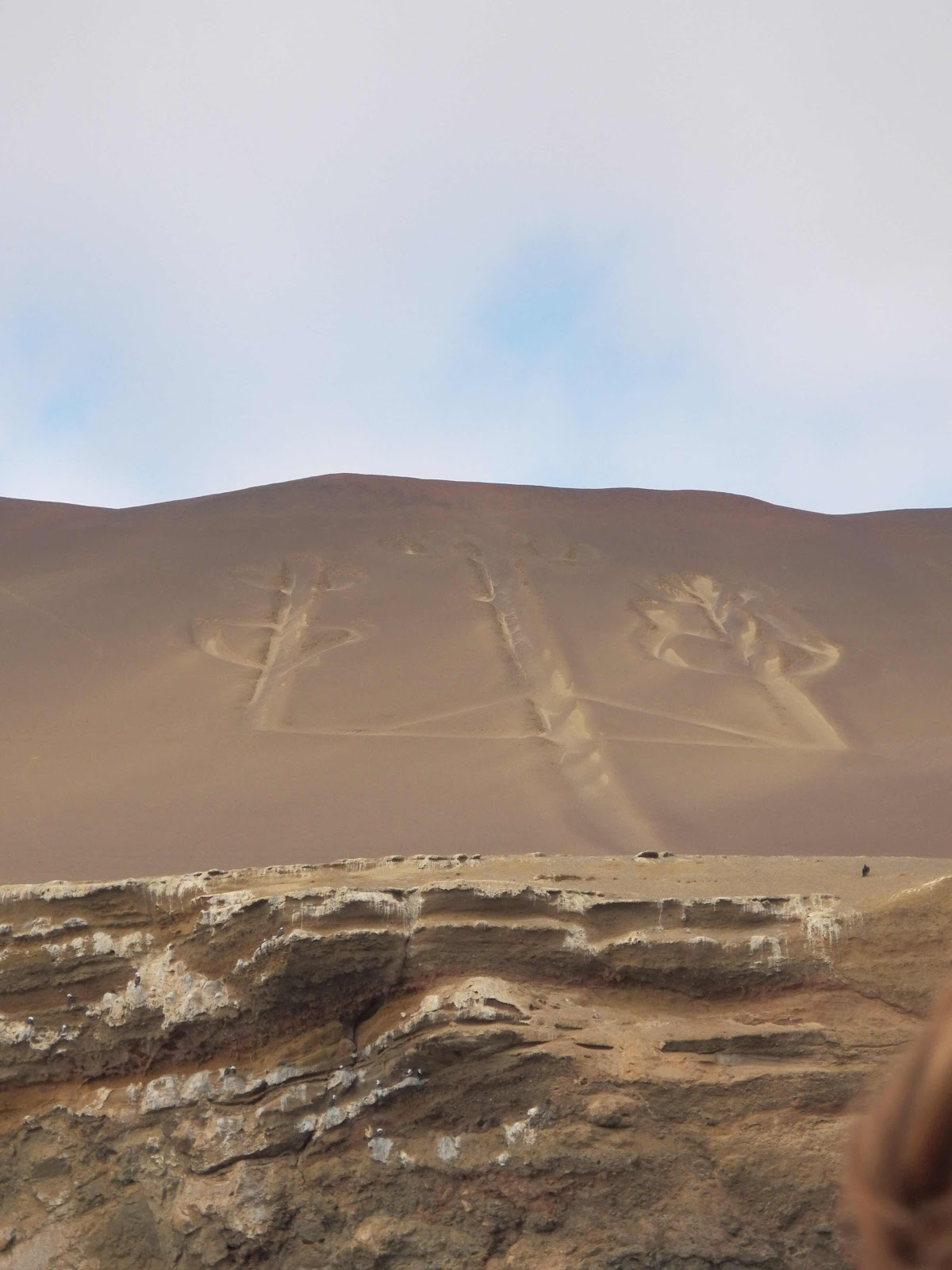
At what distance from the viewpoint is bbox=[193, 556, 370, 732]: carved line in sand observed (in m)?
18.2

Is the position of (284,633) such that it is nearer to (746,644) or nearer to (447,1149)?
(746,644)

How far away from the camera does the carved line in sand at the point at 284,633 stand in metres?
18.2

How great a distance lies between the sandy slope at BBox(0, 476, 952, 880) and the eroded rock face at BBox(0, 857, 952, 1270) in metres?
7.33

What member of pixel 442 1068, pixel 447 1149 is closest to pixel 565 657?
pixel 442 1068

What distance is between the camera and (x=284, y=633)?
21.1 metres

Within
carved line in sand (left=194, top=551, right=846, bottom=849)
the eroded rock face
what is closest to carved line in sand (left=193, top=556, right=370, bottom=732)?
carved line in sand (left=194, top=551, right=846, bottom=849)

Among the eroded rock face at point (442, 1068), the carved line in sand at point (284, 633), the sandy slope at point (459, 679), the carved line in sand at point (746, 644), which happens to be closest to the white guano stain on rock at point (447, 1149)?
the eroded rock face at point (442, 1068)

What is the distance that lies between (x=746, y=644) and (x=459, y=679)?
19.3 feet

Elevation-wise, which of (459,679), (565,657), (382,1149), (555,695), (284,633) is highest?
(284,633)

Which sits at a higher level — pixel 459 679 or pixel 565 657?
pixel 565 657

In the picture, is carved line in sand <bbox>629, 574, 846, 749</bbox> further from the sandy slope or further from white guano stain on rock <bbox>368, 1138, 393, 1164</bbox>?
white guano stain on rock <bbox>368, 1138, 393, 1164</bbox>

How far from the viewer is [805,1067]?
3.79 m

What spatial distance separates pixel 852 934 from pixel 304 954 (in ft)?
6.72

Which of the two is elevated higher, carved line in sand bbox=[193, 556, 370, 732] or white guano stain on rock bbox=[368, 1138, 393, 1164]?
carved line in sand bbox=[193, 556, 370, 732]
